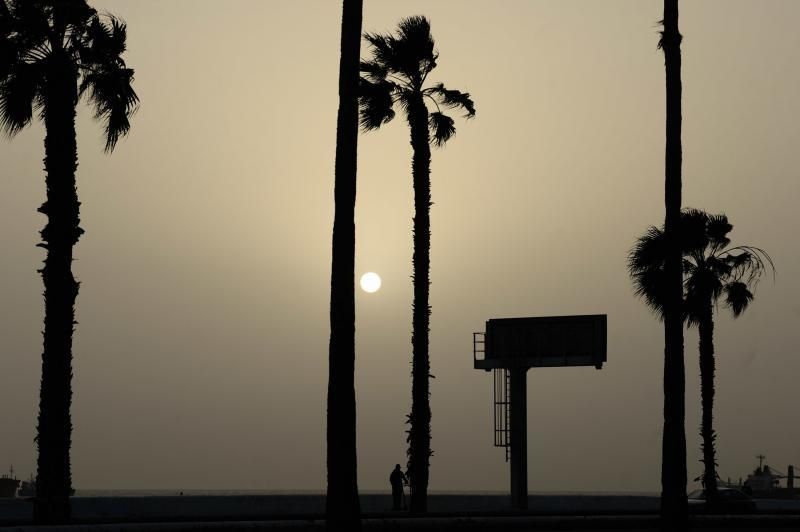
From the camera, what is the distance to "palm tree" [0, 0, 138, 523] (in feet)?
111

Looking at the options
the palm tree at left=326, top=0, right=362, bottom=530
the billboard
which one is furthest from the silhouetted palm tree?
the billboard

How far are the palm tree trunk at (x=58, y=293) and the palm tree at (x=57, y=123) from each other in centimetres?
3

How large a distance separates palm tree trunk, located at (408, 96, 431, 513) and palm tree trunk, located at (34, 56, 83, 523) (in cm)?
1429

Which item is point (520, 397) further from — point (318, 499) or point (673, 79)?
point (673, 79)

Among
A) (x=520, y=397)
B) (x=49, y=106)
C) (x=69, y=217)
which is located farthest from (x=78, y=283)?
(x=520, y=397)

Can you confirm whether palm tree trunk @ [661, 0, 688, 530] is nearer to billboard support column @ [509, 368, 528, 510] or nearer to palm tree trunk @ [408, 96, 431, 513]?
palm tree trunk @ [408, 96, 431, 513]

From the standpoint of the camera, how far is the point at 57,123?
35.2 metres

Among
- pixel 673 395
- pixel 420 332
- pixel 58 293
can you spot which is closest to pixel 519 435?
pixel 420 332

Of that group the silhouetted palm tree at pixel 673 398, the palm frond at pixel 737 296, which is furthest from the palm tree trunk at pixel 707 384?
the silhouetted palm tree at pixel 673 398

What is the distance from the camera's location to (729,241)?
57.7m

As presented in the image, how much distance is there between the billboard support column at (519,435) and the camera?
52.2 metres

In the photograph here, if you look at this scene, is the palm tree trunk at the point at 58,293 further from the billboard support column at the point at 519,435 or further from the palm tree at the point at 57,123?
the billboard support column at the point at 519,435

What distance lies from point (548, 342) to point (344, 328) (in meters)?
29.1

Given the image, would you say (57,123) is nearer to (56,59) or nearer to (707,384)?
(56,59)
